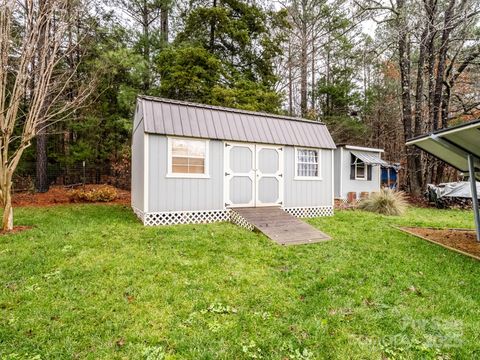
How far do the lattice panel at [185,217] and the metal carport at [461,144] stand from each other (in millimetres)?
4907

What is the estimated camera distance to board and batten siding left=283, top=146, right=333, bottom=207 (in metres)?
8.38

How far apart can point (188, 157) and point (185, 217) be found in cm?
157

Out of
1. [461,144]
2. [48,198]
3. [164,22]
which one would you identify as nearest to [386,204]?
[461,144]

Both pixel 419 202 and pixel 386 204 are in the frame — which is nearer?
pixel 386 204

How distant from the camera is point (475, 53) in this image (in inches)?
484

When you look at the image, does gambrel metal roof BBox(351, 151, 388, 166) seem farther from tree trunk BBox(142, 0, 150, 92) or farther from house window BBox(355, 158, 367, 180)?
tree trunk BBox(142, 0, 150, 92)

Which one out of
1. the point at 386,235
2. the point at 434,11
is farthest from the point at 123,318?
the point at 434,11

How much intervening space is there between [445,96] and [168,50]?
13.8 meters

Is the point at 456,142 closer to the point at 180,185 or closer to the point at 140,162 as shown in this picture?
the point at 180,185

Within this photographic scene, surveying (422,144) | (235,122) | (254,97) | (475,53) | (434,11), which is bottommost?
(422,144)

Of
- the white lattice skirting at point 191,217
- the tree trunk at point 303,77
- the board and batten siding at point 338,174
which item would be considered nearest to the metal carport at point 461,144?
the white lattice skirting at point 191,217

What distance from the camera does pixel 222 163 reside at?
296 inches

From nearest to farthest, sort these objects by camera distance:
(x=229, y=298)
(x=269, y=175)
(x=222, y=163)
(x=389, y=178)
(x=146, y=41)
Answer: (x=229, y=298) → (x=222, y=163) → (x=269, y=175) → (x=146, y=41) → (x=389, y=178)

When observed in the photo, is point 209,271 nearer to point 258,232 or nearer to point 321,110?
point 258,232
